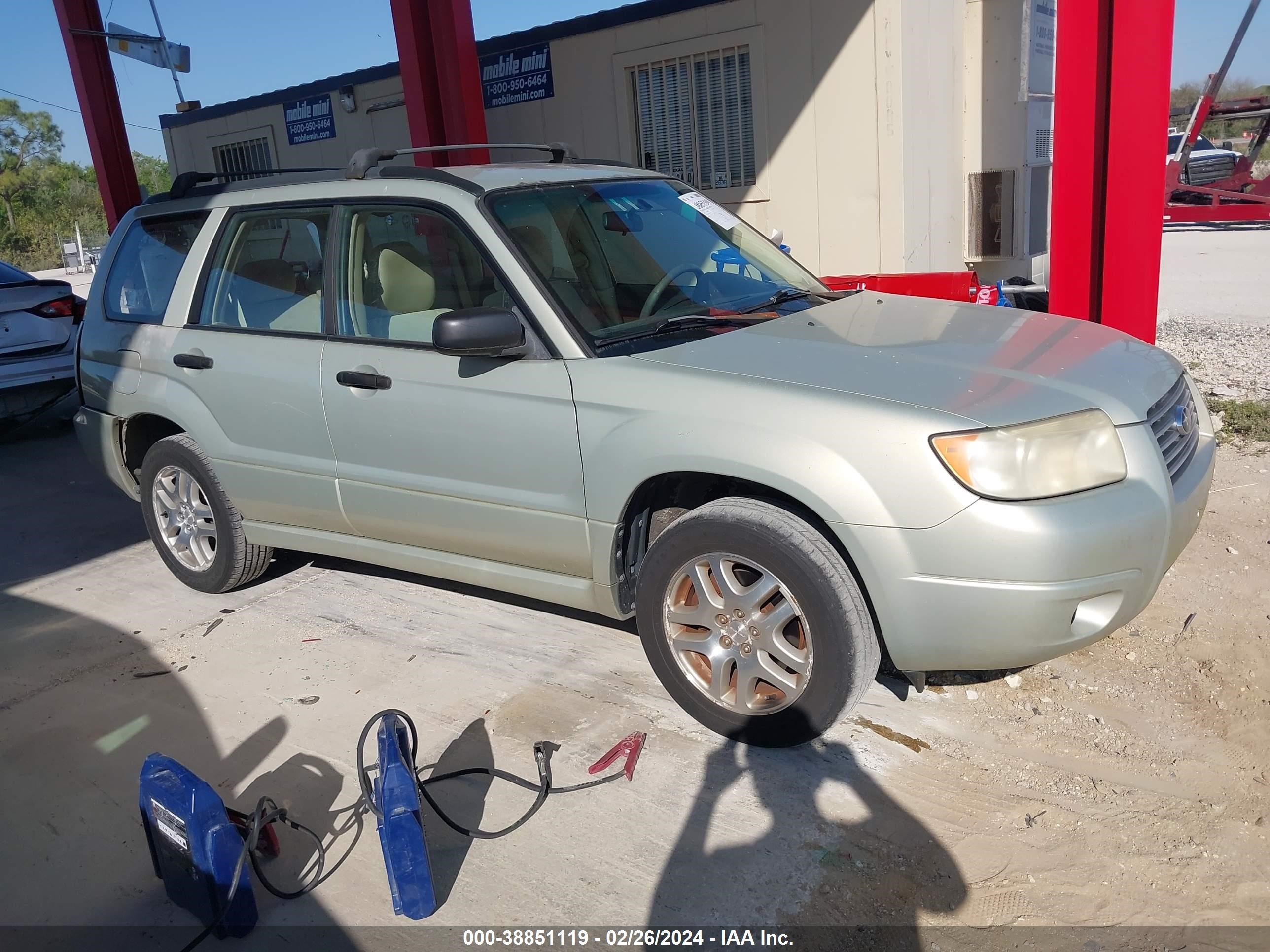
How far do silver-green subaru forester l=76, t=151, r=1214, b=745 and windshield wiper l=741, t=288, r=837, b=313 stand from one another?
16 millimetres

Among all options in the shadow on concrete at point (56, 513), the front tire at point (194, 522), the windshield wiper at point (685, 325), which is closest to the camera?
the windshield wiper at point (685, 325)

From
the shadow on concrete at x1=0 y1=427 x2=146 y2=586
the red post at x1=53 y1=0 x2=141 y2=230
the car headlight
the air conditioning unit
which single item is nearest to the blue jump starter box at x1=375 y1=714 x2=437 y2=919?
the car headlight

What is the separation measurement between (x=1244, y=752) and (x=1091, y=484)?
3.39 ft

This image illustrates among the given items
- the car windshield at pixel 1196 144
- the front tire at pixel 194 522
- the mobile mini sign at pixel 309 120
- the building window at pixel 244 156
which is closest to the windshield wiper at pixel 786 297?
the front tire at pixel 194 522

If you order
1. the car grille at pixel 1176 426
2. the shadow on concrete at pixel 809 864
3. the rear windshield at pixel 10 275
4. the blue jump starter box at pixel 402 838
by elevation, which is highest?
the rear windshield at pixel 10 275

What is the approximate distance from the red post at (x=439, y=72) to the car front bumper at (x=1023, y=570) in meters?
5.63

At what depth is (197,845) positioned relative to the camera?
2.54m

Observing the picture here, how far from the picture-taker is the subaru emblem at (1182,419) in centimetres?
324

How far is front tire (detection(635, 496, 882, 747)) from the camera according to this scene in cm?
297

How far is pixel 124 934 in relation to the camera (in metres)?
2.67

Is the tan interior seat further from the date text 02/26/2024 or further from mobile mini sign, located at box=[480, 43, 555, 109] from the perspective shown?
mobile mini sign, located at box=[480, 43, 555, 109]

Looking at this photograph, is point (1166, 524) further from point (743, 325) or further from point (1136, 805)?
point (743, 325)

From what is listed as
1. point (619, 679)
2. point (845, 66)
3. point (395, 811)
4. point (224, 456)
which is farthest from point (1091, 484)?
point (845, 66)

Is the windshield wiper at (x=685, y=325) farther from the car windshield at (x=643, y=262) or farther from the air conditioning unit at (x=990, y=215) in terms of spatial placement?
the air conditioning unit at (x=990, y=215)
